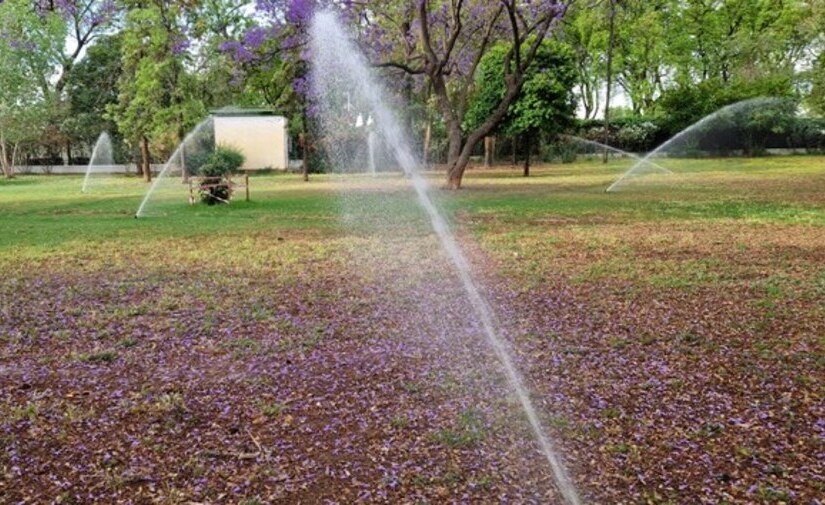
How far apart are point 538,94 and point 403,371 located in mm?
23221

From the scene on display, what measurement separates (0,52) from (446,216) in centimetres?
2535

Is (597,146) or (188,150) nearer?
(188,150)

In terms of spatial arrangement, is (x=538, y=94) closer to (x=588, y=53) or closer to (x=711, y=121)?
(x=711, y=121)

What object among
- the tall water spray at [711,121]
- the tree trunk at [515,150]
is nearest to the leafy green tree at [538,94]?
the tall water spray at [711,121]

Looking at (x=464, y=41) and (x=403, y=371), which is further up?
(x=464, y=41)

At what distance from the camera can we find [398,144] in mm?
33969

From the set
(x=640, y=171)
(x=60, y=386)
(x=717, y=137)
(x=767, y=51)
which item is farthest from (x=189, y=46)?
(x=767, y=51)

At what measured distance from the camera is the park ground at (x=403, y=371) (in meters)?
2.96

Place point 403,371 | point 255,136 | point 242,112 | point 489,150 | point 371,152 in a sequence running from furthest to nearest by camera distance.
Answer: point 255,136, point 242,112, point 489,150, point 371,152, point 403,371

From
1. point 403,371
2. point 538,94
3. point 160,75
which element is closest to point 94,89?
point 160,75

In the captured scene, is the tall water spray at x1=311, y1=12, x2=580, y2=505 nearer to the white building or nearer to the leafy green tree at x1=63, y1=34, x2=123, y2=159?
the white building

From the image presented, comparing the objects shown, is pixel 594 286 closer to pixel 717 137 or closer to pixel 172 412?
pixel 172 412

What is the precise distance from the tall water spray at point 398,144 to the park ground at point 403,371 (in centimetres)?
9

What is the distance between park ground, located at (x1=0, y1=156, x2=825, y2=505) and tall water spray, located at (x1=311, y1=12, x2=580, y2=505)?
9 cm
